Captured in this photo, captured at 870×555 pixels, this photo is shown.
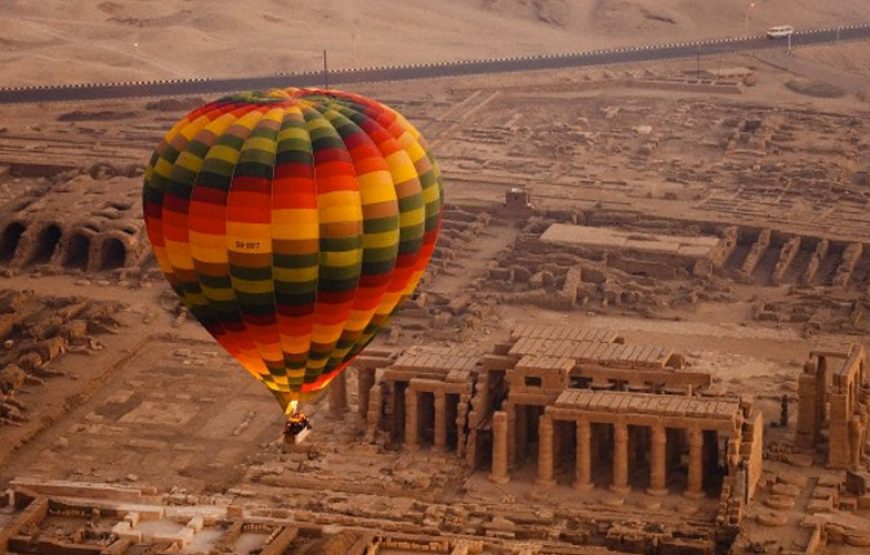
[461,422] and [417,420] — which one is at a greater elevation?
[461,422]

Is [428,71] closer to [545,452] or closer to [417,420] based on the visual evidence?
[417,420]

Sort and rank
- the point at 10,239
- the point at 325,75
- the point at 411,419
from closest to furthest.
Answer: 1. the point at 411,419
2. the point at 10,239
3. the point at 325,75

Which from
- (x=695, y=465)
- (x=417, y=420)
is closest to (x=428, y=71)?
(x=417, y=420)

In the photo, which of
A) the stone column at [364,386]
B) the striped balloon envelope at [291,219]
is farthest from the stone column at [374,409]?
the striped balloon envelope at [291,219]

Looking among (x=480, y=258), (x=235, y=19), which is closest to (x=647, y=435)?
(x=480, y=258)

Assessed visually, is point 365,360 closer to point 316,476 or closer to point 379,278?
point 316,476

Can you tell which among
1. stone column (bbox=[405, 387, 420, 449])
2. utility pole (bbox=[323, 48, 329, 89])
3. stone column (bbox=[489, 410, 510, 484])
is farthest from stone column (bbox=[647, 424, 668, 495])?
utility pole (bbox=[323, 48, 329, 89])
